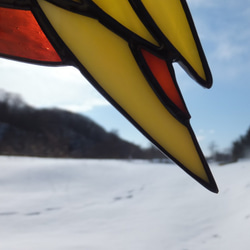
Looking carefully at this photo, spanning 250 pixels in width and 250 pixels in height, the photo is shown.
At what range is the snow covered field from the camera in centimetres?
234

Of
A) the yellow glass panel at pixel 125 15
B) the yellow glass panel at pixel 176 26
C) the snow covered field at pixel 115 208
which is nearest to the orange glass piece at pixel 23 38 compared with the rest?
the yellow glass panel at pixel 125 15

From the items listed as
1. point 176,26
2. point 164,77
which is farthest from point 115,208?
point 176,26

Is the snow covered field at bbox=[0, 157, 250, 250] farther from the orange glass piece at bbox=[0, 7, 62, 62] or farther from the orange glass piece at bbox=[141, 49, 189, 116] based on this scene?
the orange glass piece at bbox=[0, 7, 62, 62]

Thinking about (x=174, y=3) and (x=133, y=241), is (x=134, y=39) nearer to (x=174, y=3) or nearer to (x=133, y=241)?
(x=174, y=3)

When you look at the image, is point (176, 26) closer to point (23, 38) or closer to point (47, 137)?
point (23, 38)

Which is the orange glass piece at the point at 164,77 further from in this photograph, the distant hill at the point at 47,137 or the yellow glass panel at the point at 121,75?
the distant hill at the point at 47,137

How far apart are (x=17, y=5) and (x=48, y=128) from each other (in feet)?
30.0

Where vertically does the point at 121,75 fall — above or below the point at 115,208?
above

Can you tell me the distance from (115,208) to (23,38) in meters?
2.61

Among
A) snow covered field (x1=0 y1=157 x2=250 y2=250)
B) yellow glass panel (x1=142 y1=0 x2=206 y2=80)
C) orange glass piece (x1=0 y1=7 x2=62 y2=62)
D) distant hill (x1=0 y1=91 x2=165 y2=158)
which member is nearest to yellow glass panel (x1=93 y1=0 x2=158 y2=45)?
yellow glass panel (x1=142 y1=0 x2=206 y2=80)

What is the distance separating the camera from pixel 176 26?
1.05 m

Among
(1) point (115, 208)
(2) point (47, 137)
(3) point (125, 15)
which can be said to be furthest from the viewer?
(2) point (47, 137)

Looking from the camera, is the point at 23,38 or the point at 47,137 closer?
the point at 23,38

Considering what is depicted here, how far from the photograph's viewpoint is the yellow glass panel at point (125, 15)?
38.6 inches
